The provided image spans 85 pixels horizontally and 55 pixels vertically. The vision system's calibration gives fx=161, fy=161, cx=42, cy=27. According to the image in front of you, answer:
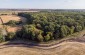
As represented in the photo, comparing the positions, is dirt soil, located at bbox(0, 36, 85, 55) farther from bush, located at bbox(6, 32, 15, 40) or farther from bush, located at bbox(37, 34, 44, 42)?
bush, located at bbox(6, 32, 15, 40)

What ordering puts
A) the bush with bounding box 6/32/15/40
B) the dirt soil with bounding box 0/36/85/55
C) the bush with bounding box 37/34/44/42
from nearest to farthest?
1. the dirt soil with bounding box 0/36/85/55
2. the bush with bounding box 37/34/44/42
3. the bush with bounding box 6/32/15/40

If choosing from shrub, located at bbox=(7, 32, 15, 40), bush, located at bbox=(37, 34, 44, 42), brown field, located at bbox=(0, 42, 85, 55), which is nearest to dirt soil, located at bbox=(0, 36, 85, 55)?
brown field, located at bbox=(0, 42, 85, 55)

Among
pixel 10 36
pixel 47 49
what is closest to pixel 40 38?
pixel 47 49

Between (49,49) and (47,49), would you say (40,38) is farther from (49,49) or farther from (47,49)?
(49,49)

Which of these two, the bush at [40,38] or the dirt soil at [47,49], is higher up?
the bush at [40,38]

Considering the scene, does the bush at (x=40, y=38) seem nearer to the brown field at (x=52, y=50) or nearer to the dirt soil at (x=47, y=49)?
the dirt soil at (x=47, y=49)

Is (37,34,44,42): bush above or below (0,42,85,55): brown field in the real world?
above

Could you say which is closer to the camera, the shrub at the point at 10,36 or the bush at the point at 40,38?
the bush at the point at 40,38

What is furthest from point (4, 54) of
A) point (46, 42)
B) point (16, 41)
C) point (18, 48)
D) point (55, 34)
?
point (55, 34)

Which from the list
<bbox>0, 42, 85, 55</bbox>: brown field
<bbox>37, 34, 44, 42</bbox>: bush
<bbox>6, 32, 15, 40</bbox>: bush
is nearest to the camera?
<bbox>0, 42, 85, 55</bbox>: brown field

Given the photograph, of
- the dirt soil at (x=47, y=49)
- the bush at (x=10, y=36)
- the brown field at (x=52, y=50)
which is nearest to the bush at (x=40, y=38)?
the dirt soil at (x=47, y=49)

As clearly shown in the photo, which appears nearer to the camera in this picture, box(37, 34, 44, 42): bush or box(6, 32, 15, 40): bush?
box(37, 34, 44, 42): bush
